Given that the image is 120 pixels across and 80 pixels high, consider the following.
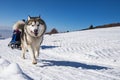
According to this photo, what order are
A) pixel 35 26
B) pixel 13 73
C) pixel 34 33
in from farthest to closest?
pixel 34 33 < pixel 35 26 < pixel 13 73

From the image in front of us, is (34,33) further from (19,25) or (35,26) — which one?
(19,25)

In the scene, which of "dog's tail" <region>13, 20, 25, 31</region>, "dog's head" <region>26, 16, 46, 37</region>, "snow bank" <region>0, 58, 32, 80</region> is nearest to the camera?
"snow bank" <region>0, 58, 32, 80</region>

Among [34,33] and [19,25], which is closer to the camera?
[34,33]

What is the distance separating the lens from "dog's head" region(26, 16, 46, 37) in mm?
9289

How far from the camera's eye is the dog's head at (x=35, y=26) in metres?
9.29

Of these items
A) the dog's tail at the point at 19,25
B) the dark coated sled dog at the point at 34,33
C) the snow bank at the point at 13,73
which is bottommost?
the snow bank at the point at 13,73

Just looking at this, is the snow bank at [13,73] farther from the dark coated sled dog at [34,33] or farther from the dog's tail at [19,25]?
the dog's tail at [19,25]

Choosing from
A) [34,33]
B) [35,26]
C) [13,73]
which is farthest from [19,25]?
[13,73]

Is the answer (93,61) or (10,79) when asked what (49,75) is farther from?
(93,61)

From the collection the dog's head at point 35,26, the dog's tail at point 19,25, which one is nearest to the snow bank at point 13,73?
the dog's head at point 35,26

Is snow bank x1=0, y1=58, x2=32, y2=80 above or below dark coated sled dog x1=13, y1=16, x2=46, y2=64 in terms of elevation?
below

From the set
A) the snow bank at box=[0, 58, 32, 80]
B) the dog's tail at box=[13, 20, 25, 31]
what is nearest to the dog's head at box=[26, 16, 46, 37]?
the dog's tail at box=[13, 20, 25, 31]

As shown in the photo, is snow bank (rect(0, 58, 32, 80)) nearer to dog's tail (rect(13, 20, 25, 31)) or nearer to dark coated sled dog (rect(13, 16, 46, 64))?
dark coated sled dog (rect(13, 16, 46, 64))

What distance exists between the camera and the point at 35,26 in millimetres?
9266
